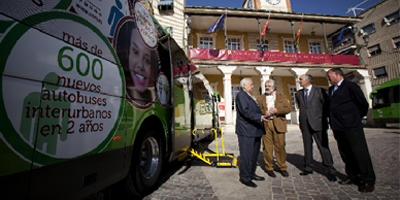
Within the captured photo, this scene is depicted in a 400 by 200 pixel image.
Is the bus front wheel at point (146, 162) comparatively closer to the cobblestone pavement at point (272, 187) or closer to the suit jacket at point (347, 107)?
the cobblestone pavement at point (272, 187)

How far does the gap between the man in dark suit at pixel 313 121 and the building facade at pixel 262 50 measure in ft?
30.8

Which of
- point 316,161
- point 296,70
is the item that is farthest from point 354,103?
point 296,70

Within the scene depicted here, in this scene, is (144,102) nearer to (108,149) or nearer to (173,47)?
(108,149)

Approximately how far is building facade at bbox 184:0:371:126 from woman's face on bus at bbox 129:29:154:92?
10692mm

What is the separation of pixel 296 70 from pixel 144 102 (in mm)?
14767

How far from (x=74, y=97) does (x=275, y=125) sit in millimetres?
3079

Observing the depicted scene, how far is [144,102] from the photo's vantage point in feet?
8.23

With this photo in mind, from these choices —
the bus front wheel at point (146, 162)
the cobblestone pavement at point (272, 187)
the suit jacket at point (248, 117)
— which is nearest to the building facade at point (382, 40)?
the cobblestone pavement at point (272, 187)

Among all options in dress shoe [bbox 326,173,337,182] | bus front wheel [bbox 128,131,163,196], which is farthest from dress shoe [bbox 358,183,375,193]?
bus front wheel [bbox 128,131,163,196]

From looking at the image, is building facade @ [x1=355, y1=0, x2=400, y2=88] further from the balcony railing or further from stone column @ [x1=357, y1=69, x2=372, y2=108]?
the balcony railing

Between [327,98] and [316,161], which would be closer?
[327,98]

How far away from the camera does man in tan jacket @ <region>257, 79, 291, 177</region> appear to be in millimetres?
3451

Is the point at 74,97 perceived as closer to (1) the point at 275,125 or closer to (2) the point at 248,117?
(2) the point at 248,117

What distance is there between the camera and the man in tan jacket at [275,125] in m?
3.45
